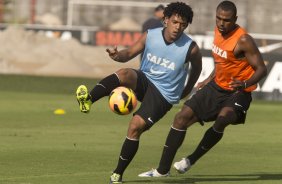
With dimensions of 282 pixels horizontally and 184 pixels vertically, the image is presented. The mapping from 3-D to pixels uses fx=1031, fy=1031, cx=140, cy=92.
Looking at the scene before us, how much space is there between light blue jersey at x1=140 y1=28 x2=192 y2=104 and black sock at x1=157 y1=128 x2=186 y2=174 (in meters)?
0.42

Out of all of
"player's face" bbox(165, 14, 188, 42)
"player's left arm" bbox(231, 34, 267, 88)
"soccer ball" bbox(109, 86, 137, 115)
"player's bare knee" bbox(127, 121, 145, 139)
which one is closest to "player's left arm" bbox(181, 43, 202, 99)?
"player's face" bbox(165, 14, 188, 42)

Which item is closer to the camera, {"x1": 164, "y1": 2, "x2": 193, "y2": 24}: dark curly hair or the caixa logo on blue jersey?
{"x1": 164, "y1": 2, "x2": 193, "y2": 24}: dark curly hair

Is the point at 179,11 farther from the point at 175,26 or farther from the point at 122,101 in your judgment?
the point at 122,101

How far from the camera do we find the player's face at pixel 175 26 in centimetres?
1291

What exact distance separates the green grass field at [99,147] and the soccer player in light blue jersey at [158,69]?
99 cm

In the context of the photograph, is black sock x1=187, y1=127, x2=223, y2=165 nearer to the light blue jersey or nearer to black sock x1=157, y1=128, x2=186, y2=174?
black sock x1=157, y1=128, x2=186, y2=174

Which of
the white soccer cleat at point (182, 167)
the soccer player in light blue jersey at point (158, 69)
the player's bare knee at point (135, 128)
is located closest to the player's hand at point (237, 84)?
the soccer player in light blue jersey at point (158, 69)

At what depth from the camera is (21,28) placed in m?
44.6

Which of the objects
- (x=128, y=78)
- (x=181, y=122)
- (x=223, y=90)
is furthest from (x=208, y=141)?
(x=128, y=78)

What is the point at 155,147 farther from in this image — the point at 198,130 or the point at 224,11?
the point at 224,11

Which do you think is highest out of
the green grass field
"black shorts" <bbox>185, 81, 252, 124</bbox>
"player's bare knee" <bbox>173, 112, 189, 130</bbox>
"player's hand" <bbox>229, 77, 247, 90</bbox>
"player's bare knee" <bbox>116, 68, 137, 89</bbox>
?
"player's hand" <bbox>229, 77, 247, 90</bbox>

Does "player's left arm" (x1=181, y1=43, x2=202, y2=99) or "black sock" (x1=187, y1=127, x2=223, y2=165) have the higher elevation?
"player's left arm" (x1=181, y1=43, x2=202, y2=99)

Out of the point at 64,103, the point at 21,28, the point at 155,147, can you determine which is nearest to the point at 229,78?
the point at 155,147

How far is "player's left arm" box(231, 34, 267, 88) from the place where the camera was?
42.9 ft
